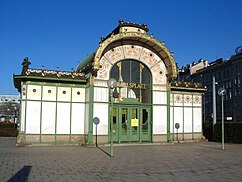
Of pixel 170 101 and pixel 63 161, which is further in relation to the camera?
pixel 170 101

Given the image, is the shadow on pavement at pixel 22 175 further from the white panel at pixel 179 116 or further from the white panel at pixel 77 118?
the white panel at pixel 179 116

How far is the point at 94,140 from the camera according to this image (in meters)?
19.2

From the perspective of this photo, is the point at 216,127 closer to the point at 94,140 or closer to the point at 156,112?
the point at 156,112

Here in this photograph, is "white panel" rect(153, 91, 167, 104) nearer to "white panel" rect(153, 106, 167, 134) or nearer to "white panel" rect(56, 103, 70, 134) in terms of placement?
"white panel" rect(153, 106, 167, 134)

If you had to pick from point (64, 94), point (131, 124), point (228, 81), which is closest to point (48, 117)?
point (64, 94)

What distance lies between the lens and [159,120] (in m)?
21.2

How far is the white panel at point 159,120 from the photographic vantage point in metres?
21.0

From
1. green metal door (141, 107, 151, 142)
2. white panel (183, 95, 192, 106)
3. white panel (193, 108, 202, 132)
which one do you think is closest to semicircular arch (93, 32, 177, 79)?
white panel (183, 95, 192, 106)

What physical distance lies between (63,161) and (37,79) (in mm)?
8372

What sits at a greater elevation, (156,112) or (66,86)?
(66,86)

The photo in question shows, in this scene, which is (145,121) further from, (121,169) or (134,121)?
(121,169)

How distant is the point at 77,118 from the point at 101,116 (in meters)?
1.68

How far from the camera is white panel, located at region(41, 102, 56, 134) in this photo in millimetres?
18928

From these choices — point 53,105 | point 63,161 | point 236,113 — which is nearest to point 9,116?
point 236,113
